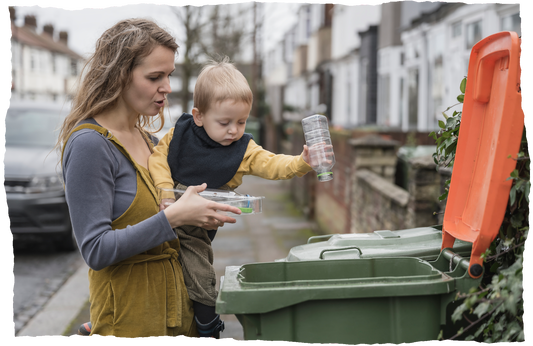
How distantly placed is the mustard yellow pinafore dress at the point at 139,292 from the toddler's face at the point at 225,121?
36 cm

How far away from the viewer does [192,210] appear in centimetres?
177

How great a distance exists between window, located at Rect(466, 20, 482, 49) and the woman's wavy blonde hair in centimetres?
799

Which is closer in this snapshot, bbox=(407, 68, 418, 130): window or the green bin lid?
the green bin lid

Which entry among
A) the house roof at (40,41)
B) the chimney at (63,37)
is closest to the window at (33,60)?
the house roof at (40,41)

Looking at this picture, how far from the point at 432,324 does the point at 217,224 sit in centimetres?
81

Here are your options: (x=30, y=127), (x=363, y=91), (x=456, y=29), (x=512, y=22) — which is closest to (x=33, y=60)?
(x=363, y=91)

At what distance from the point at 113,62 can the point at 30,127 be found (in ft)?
19.0

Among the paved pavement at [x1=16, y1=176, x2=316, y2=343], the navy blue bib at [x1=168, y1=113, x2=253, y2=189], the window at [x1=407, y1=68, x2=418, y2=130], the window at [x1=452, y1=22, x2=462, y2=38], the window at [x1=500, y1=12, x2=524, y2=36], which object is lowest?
the paved pavement at [x1=16, y1=176, x2=316, y2=343]

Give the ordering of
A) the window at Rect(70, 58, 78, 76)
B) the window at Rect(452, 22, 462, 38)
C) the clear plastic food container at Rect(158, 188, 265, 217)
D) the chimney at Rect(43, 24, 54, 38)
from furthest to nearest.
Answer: the window at Rect(70, 58, 78, 76) < the chimney at Rect(43, 24, 54, 38) < the window at Rect(452, 22, 462, 38) < the clear plastic food container at Rect(158, 188, 265, 217)

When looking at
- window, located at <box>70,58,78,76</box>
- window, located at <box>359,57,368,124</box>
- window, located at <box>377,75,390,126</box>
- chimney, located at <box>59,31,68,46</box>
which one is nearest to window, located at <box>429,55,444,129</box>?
window, located at <box>377,75,390,126</box>

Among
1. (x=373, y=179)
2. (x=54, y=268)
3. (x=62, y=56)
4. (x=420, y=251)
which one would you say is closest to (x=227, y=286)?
(x=420, y=251)

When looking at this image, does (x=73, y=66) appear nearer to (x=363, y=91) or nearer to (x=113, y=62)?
(x=363, y=91)

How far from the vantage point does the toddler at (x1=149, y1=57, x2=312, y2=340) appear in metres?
2.12

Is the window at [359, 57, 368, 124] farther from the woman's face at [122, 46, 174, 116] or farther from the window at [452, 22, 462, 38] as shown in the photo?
the woman's face at [122, 46, 174, 116]
